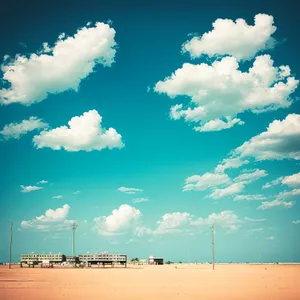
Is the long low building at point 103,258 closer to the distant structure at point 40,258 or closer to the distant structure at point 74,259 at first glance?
the distant structure at point 74,259

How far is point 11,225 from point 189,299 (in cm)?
8203

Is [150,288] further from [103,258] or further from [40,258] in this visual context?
[40,258]

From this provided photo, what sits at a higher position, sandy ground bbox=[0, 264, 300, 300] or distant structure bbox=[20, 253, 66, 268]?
sandy ground bbox=[0, 264, 300, 300]

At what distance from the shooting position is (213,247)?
3145 inches

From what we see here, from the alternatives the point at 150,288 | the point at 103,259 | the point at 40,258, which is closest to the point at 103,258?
the point at 103,259

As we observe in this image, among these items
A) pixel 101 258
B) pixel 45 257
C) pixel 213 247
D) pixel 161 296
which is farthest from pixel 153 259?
pixel 161 296

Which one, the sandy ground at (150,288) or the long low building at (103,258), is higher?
the sandy ground at (150,288)

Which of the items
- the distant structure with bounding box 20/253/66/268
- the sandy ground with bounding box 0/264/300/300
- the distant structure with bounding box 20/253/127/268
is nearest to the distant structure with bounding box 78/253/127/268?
the distant structure with bounding box 20/253/127/268

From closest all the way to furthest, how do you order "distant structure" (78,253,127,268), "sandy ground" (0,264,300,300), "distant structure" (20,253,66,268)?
"sandy ground" (0,264,300,300) → "distant structure" (78,253,127,268) → "distant structure" (20,253,66,268)

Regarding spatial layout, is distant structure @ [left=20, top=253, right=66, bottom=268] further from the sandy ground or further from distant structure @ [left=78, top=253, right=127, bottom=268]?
the sandy ground

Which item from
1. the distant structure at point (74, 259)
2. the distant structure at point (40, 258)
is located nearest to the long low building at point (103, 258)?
the distant structure at point (74, 259)

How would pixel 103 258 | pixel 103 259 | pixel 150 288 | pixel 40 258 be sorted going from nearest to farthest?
pixel 150 288 < pixel 103 259 < pixel 103 258 < pixel 40 258

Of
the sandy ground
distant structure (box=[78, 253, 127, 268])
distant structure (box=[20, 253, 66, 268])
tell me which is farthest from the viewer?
distant structure (box=[20, 253, 66, 268])

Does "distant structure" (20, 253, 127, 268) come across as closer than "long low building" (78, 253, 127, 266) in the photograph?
No
